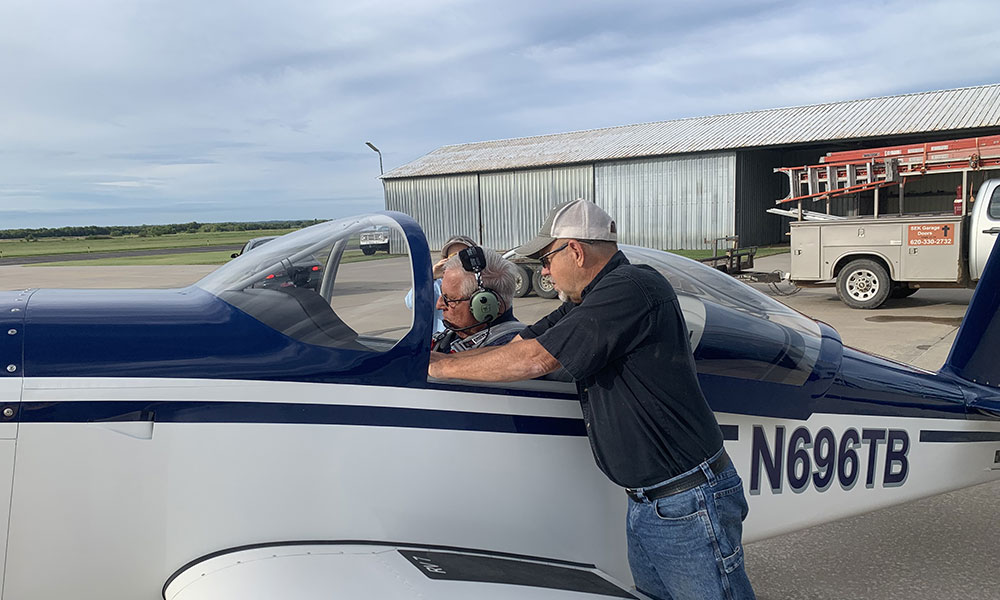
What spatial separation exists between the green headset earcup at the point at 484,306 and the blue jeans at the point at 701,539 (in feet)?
2.73

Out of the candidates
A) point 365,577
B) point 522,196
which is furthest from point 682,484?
point 522,196

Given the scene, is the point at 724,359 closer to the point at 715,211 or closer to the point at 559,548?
the point at 559,548

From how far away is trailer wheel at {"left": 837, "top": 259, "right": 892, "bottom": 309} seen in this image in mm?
11555

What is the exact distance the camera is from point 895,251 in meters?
11.6

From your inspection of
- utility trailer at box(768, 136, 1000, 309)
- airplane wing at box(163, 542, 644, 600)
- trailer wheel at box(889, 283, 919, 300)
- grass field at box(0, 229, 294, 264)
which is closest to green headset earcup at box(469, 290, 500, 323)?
airplane wing at box(163, 542, 644, 600)

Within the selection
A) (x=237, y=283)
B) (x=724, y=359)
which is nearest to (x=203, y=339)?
(x=237, y=283)

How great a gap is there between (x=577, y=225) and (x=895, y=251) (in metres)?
11.1

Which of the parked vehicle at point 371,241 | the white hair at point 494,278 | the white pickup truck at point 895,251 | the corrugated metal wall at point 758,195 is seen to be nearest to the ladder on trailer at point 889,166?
the white pickup truck at point 895,251

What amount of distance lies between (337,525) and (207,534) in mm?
336

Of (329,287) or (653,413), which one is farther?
(329,287)

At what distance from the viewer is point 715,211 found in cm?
2491

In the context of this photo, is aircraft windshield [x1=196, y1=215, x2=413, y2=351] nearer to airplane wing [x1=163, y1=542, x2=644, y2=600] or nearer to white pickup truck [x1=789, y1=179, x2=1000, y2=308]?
airplane wing [x1=163, y1=542, x2=644, y2=600]

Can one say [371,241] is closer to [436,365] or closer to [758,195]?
[436,365]

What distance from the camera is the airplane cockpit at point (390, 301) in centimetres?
222
